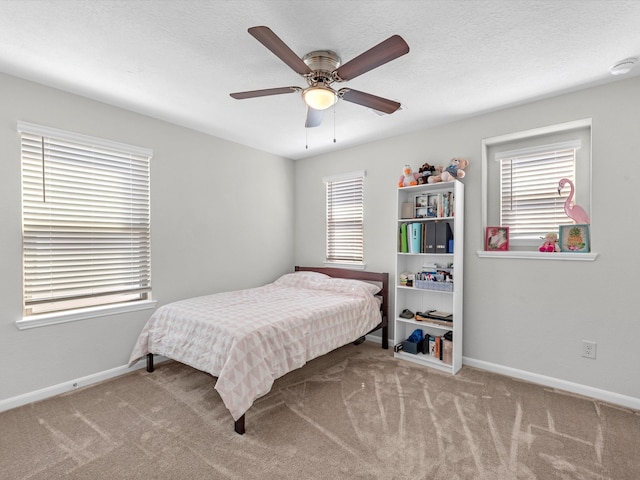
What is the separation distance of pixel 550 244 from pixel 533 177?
657mm

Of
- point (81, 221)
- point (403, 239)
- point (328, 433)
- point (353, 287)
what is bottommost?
point (328, 433)

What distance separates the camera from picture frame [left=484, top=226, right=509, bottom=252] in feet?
10.2

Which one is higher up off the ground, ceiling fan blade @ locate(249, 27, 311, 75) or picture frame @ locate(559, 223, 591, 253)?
ceiling fan blade @ locate(249, 27, 311, 75)

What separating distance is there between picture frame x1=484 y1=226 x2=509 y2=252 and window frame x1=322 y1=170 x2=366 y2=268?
1517 mm

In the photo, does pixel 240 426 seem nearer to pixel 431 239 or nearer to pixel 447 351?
pixel 447 351

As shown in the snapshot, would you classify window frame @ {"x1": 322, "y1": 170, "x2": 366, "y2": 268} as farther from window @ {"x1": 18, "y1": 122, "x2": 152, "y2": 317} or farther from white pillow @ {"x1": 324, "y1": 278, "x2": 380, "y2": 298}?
window @ {"x1": 18, "y1": 122, "x2": 152, "y2": 317}

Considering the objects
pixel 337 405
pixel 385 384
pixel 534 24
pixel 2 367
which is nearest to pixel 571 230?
pixel 534 24

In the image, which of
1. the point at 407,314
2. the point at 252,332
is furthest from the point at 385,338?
the point at 252,332

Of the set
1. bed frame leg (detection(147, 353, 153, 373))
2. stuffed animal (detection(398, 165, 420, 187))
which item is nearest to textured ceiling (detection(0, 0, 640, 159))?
stuffed animal (detection(398, 165, 420, 187))

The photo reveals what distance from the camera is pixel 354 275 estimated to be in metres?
4.19

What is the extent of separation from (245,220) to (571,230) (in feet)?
11.5

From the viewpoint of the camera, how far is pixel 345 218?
4418 mm

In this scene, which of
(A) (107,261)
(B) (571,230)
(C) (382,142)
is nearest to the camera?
(B) (571,230)

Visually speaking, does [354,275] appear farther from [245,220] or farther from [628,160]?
[628,160]
